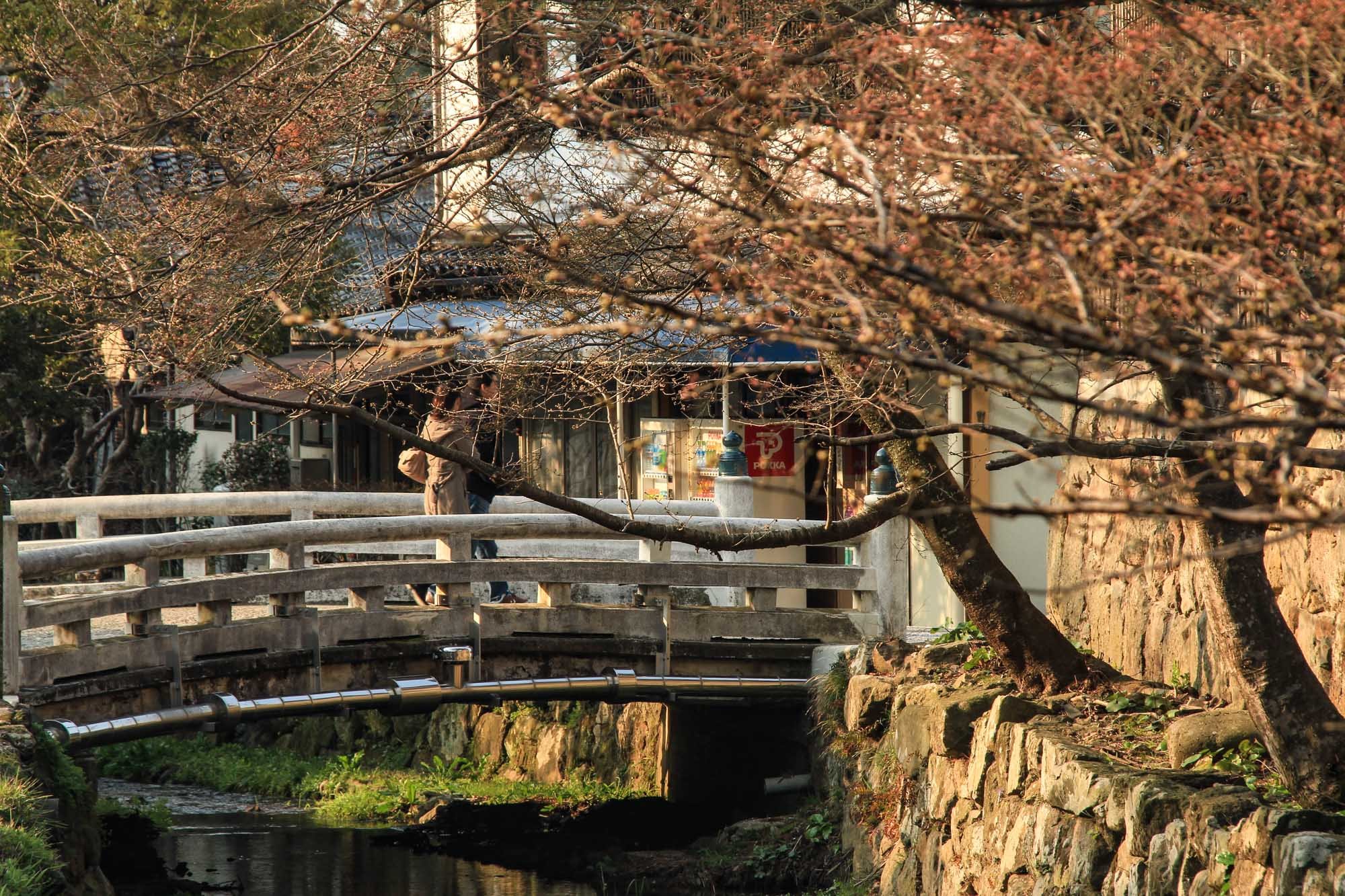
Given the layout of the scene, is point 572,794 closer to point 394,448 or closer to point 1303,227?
point 394,448

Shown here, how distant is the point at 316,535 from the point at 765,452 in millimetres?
6009

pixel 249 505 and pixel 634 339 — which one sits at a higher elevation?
pixel 634 339

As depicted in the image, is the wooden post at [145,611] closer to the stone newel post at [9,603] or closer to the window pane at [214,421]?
the stone newel post at [9,603]

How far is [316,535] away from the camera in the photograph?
37.2ft

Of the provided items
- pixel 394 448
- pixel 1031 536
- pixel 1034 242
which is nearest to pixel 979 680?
pixel 1031 536

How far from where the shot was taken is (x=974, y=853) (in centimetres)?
972

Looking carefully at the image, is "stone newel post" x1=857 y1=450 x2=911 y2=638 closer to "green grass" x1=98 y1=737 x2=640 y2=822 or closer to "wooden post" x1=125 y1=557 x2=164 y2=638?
"green grass" x1=98 y1=737 x2=640 y2=822

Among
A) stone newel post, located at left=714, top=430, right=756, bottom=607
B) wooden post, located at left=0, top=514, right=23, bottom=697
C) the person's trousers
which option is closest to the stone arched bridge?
wooden post, located at left=0, top=514, right=23, bottom=697

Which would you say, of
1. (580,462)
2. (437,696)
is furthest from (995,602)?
(580,462)

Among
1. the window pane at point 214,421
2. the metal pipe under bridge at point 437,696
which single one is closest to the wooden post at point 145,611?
the metal pipe under bridge at point 437,696

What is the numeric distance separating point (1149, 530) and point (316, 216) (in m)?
5.06

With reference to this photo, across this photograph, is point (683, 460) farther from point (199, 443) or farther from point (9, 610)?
point (199, 443)

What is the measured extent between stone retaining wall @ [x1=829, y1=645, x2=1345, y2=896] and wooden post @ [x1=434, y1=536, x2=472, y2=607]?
2837mm

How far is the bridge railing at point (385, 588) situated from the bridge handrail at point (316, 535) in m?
0.01
